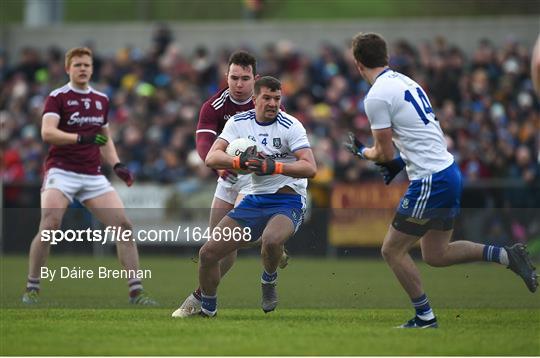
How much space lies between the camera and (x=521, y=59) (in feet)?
80.6

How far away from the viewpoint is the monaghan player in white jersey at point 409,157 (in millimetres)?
9539

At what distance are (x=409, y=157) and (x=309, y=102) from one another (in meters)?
15.6

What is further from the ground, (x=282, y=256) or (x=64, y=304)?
(x=282, y=256)

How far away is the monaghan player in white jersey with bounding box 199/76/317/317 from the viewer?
403 inches

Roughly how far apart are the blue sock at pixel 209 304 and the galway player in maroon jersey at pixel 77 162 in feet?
6.11

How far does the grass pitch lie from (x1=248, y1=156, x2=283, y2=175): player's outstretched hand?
4.35 ft

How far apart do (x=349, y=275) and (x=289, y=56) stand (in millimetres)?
11400

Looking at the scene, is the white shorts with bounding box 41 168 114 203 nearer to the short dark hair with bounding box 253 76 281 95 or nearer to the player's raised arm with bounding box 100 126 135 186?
the player's raised arm with bounding box 100 126 135 186

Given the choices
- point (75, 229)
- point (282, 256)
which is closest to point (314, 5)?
point (75, 229)

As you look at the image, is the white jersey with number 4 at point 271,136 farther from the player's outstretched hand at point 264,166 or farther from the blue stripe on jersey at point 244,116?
the player's outstretched hand at point 264,166

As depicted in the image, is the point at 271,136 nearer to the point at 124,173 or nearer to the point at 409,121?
the point at 409,121

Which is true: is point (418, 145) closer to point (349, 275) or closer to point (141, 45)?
point (349, 275)

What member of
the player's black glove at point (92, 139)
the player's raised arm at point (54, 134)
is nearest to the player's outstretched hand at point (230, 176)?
the player's black glove at point (92, 139)

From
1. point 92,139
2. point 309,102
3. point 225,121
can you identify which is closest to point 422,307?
point 225,121
